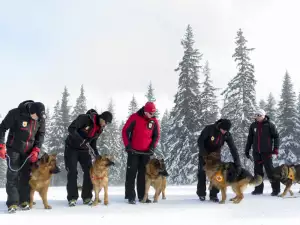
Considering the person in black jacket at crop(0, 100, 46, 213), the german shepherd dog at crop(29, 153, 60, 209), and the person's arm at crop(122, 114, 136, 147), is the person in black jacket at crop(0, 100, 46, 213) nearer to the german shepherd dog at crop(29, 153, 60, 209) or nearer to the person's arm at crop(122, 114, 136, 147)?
the german shepherd dog at crop(29, 153, 60, 209)

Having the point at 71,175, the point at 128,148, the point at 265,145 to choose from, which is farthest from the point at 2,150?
the point at 265,145

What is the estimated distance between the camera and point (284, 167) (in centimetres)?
936

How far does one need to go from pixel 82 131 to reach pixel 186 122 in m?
21.8

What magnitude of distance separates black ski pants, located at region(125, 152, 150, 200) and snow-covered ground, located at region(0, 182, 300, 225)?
0.37 m

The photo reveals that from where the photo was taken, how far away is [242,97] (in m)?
28.4

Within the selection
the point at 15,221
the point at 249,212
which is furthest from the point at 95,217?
the point at 249,212

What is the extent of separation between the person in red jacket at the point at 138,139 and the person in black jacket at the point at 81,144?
2.69ft

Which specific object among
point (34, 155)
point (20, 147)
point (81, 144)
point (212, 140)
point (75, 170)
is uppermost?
point (212, 140)

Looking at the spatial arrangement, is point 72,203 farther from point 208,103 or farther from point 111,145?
point 111,145

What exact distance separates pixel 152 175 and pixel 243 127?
21.5 meters

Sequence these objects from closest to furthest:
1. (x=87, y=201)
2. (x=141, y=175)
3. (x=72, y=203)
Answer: (x=72, y=203) < (x=87, y=201) < (x=141, y=175)

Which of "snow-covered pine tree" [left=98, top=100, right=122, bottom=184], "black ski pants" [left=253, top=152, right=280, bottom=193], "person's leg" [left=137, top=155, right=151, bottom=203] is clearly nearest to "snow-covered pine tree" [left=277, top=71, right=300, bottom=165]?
"snow-covered pine tree" [left=98, top=100, right=122, bottom=184]

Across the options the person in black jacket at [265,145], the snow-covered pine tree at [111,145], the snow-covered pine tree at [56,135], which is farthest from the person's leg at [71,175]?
the snow-covered pine tree at [56,135]

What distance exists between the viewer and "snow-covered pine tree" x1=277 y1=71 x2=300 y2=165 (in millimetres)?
34094
